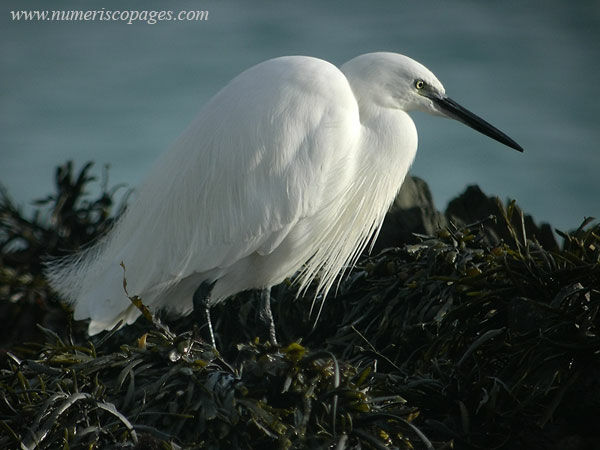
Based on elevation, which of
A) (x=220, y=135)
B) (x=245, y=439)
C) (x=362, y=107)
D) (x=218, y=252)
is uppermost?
(x=362, y=107)

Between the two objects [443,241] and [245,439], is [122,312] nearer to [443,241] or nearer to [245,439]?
[245,439]

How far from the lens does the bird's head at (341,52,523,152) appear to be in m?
3.04

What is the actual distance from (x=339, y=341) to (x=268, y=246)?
458 mm

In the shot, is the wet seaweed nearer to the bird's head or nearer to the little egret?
the little egret

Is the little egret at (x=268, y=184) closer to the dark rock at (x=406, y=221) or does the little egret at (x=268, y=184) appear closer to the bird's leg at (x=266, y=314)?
the bird's leg at (x=266, y=314)

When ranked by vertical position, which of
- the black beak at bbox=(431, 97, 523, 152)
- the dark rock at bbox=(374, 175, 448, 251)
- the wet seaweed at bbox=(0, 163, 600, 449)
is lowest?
the wet seaweed at bbox=(0, 163, 600, 449)

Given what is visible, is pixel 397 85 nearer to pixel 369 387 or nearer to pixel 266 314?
pixel 266 314

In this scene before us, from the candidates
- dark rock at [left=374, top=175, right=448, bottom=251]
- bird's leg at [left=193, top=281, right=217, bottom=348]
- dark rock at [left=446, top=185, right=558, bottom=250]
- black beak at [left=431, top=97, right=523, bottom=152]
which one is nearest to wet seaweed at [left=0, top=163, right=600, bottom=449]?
bird's leg at [left=193, top=281, right=217, bottom=348]

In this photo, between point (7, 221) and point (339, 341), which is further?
point (7, 221)

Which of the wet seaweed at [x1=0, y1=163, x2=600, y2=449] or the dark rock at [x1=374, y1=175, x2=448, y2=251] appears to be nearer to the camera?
the wet seaweed at [x1=0, y1=163, x2=600, y2=449]

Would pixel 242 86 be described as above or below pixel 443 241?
above

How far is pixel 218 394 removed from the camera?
211 centimetres

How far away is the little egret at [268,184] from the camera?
2.84 m

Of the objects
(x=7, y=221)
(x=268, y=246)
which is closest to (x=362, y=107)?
(x=268, y=246)
